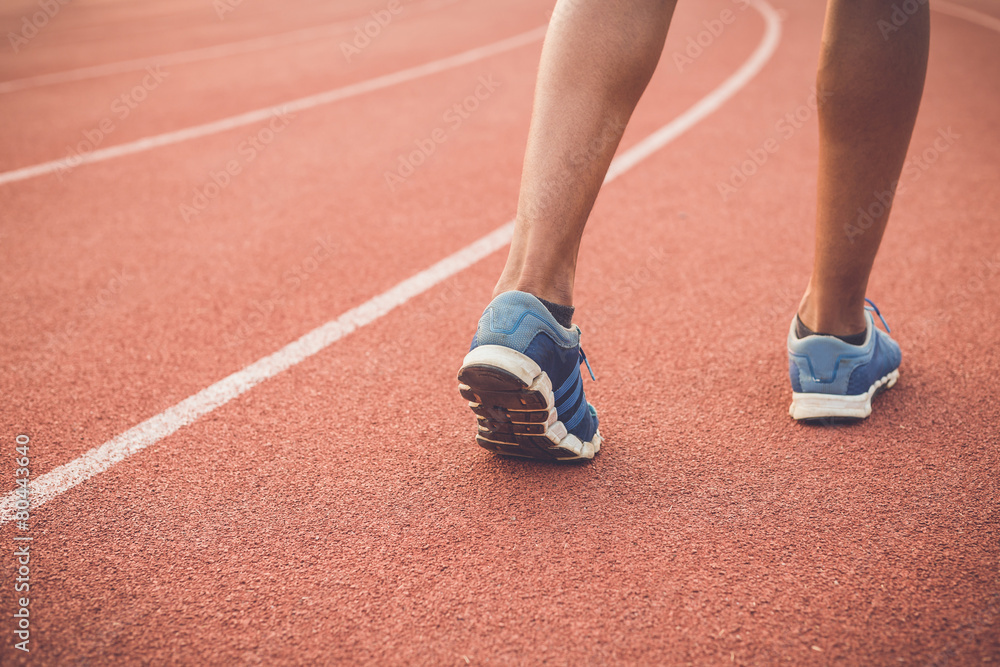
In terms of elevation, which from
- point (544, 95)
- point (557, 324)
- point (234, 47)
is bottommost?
point (234, 47)

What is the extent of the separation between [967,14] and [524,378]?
12.3 meters

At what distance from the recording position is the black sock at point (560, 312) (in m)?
1.63

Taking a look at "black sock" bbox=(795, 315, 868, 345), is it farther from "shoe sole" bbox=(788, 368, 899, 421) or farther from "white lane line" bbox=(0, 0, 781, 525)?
"white lane line" bbox=(0, 0, 781, 525)

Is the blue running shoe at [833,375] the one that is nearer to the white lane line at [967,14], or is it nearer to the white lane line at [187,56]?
the white lane line at [187,56]

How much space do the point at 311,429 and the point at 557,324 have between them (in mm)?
874

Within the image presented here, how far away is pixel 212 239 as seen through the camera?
11.7 feet

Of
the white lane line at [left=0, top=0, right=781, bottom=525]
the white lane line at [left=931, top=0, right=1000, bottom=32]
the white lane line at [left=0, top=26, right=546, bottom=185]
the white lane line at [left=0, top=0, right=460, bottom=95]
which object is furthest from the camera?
the white lane line at [left=931, top=0, right=1000, bottom=32]

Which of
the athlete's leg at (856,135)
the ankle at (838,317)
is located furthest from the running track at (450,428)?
the athlete's leg at (856,135)

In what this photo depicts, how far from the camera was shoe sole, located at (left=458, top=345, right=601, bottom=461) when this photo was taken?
1.54 m

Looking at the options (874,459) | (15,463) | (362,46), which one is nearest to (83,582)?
(15,463)

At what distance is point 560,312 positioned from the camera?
5.41ft

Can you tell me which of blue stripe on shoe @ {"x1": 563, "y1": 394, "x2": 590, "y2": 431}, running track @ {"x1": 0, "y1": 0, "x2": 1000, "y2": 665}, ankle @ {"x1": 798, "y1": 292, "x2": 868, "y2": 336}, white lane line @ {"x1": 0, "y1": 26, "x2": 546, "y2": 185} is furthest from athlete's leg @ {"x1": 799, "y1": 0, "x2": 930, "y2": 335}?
white lane line @ {"x1": 0, "y1": 26, "x2": 546, "y2": 185}

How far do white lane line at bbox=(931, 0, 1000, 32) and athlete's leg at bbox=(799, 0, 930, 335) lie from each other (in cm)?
975

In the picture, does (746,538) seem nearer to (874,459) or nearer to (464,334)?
(874,459)
